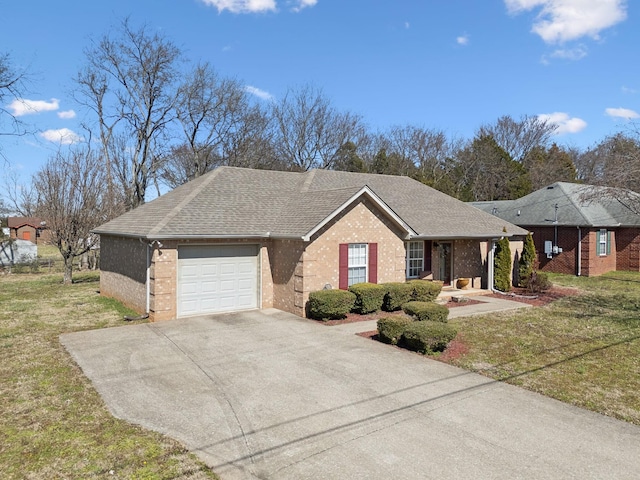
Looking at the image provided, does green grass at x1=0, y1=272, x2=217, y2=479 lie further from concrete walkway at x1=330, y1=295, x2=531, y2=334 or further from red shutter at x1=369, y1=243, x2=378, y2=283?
red shutter at x1=369, y1=243, x2=378, y2=283

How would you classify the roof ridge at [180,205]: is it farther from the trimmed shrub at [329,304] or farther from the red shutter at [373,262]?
the red shutter at [373,262]

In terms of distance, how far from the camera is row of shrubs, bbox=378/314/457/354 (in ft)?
32.9

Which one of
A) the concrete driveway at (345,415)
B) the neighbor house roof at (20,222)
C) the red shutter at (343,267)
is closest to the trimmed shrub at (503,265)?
the red shutter at (343,267)

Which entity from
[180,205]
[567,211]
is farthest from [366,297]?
[567,211]

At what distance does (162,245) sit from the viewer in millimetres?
13312

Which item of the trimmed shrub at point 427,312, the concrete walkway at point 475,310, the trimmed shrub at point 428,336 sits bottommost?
the concrete walkway at point 475,310

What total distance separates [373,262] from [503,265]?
320 inches

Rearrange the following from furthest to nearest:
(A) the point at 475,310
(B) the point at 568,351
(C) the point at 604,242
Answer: (C) the point at 604,242
(A) the point at 475,310
(B) the point at 568,351

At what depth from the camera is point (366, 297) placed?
1438 cm

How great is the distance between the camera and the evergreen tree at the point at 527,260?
67.1ft

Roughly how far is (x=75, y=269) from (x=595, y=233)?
35.4m

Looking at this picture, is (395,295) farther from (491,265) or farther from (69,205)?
(69,205)

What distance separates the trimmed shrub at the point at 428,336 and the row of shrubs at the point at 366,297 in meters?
3.41

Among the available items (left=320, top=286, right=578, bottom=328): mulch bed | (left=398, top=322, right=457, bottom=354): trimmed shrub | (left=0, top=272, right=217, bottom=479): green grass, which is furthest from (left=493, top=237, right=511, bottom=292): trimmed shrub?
(left=0, top=272, right=217, bottom=479): green grass
